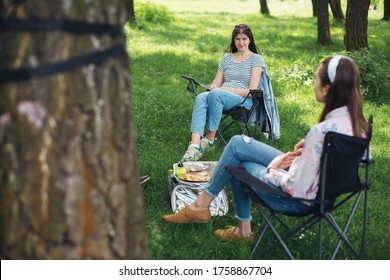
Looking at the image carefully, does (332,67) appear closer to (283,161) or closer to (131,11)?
(283,161)

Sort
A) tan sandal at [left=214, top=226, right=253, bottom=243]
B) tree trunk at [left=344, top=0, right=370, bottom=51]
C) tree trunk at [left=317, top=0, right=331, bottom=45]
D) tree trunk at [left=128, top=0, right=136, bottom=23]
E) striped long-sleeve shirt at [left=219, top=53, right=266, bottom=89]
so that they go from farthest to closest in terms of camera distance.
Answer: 1. tree trunk at [left=128, top=0, right=136, bottom=23]
2. tree trunk at [left=317, top=0, right=331, bottom=45]
3. tree trunk at [left=344, top=0, right=370, bottom=51]
4. striped long-sleeve shirt at [left=219, top=53, right=266, bottom=89]
5. tan sandal at [left=214, top=226, right=253, bottom=243]

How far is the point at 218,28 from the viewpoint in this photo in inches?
647

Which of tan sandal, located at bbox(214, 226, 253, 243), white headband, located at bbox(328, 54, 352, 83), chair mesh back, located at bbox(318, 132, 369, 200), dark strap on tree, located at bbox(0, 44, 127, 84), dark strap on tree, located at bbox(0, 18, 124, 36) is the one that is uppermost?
dark strap on tree, located at bbox(0, 18, 124, 36)

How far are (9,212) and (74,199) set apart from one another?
0.75 feet

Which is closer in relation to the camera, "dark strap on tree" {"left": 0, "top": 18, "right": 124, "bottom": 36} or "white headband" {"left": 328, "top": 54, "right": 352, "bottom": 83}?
"dark strap on tree" {"left": 0, "top": 18, "right": 124, "bottom": 36}

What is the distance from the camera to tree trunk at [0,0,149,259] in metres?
1.94

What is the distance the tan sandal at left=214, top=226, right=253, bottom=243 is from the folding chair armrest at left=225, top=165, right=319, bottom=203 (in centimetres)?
57

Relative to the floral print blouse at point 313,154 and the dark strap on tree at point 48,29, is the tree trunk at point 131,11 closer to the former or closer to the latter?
the floral print blouse at point 313,154

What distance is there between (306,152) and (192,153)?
228 cm

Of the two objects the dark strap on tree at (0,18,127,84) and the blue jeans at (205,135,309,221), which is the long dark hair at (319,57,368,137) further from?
the dark strap on tree at (0,18,127,84)

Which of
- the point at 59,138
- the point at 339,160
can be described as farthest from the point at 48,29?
the point at 339,160

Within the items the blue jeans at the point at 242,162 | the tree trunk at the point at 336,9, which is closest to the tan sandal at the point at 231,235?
the blue jeans at the point at 242,162

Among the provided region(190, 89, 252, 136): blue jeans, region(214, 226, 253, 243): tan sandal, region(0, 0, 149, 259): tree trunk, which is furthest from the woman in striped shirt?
region(0, 0, 149, 259): tree trunk
